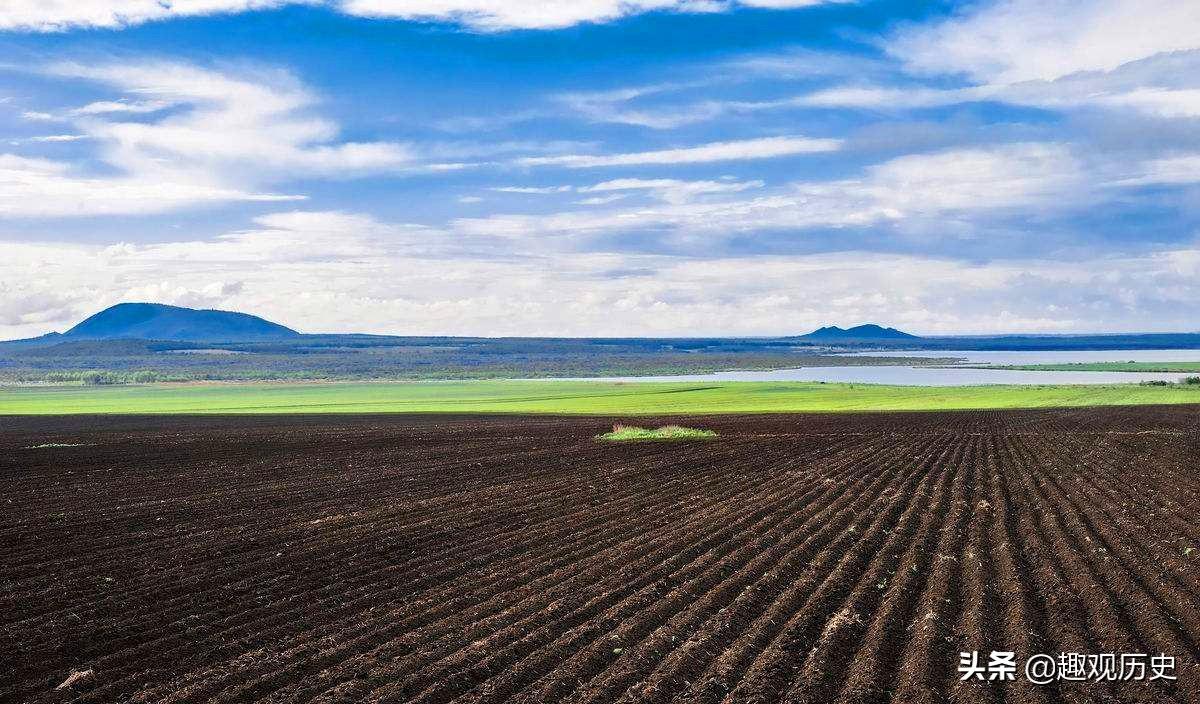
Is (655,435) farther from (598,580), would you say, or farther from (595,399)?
(595,399)

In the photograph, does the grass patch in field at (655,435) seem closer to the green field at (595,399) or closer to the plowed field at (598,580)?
→ the plowed field at (598,580)

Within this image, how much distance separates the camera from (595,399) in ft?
298

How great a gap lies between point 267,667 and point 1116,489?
19.1 m

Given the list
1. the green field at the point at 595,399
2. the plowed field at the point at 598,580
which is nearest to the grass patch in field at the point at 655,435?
the plowed field at the point at 598,580

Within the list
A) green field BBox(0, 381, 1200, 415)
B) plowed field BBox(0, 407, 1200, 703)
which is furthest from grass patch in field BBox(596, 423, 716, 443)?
green field BBox(0, 381, 1200, 415)

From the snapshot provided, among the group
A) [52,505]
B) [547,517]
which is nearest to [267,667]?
[547,517]

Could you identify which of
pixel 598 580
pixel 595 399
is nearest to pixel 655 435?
pixel 598 580

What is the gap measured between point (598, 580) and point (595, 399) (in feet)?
254

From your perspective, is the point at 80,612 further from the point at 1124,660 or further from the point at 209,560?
the point at 1124,660

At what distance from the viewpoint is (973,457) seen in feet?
101

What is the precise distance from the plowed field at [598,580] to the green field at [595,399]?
4492 cm

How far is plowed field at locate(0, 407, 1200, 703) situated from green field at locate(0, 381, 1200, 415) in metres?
44.9

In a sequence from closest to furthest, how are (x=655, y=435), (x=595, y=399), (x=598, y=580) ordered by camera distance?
(x=598, y=580)
(x=655, y=435)
(x=595, y=399)

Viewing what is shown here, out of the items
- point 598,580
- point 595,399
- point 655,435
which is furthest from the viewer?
Answer: point 595,399
